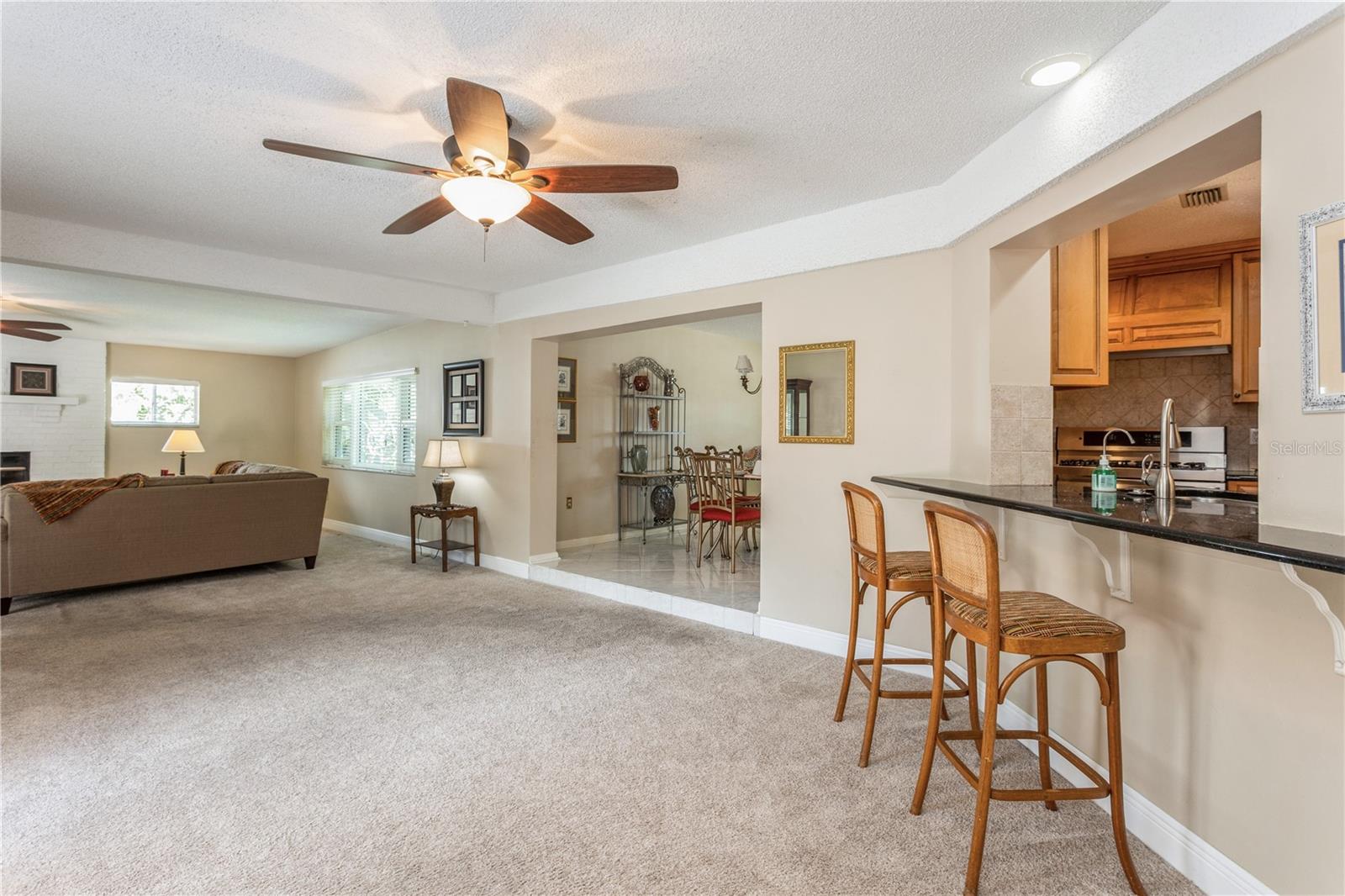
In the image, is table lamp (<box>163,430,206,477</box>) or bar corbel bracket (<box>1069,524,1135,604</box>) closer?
bar corbel bracket (<box>1069,524,1135,604</box>)

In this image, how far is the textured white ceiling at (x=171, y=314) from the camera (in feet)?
17.1

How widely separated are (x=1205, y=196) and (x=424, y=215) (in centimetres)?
395

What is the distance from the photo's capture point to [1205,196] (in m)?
3.35

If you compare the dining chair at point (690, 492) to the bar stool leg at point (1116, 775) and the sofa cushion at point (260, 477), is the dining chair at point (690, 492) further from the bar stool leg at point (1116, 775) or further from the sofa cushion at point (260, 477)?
the bar stool leg at point (1116, 775)

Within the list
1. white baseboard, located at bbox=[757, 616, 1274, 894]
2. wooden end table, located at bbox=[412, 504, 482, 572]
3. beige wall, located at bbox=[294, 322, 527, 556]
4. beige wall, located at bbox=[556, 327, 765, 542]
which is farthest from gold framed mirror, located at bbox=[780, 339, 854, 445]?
wooden end table, located at bbox=[412, 504, 482, 572]

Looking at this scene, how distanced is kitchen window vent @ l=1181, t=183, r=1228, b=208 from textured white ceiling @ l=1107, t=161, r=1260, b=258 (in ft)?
0.07

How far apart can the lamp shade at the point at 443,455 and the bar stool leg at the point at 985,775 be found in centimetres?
509

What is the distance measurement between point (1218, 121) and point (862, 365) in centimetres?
188

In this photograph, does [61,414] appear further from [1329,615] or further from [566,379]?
[1329,615]

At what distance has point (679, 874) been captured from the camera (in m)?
1.73

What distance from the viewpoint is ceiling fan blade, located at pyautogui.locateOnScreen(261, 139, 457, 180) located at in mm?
2048

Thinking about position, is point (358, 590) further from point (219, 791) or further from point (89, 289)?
point (89, 289)

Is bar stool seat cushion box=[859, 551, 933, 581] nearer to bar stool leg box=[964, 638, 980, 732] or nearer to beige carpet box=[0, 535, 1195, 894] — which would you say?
bar stool leg box=[964, 638, 980, 732]

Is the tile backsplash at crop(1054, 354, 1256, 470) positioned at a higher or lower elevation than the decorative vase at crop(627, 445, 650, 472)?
higher
